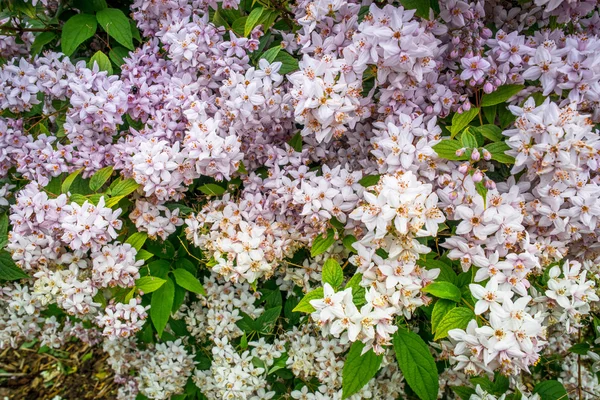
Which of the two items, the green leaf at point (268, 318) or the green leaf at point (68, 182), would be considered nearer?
the green leaf at point (68, 182)

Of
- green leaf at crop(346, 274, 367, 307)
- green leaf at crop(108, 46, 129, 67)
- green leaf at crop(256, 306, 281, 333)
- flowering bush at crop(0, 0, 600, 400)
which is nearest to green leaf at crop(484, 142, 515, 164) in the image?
flowering bush at crop(0, 0, 600, 400)

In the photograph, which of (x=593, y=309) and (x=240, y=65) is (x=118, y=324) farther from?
(x=593, y=309)

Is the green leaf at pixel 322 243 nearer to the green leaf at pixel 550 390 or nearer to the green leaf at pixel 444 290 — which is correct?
the green leaf at pixel 444 290

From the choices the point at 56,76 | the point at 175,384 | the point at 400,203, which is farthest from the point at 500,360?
the point at 56,76

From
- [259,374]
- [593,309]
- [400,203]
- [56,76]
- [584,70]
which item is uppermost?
[584,70]

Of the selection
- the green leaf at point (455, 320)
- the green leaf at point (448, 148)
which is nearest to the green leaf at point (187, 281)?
the green leaf at point (455, 320)

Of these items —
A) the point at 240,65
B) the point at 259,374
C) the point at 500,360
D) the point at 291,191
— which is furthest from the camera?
the point at 259,374

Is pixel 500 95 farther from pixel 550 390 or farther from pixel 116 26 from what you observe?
pixel 116 26

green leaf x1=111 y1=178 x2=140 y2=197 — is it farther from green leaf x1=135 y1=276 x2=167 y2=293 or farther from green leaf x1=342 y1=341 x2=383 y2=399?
green leaf x1=342 y1=341 x2=383 y2=399

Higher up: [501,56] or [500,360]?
[501,56]
